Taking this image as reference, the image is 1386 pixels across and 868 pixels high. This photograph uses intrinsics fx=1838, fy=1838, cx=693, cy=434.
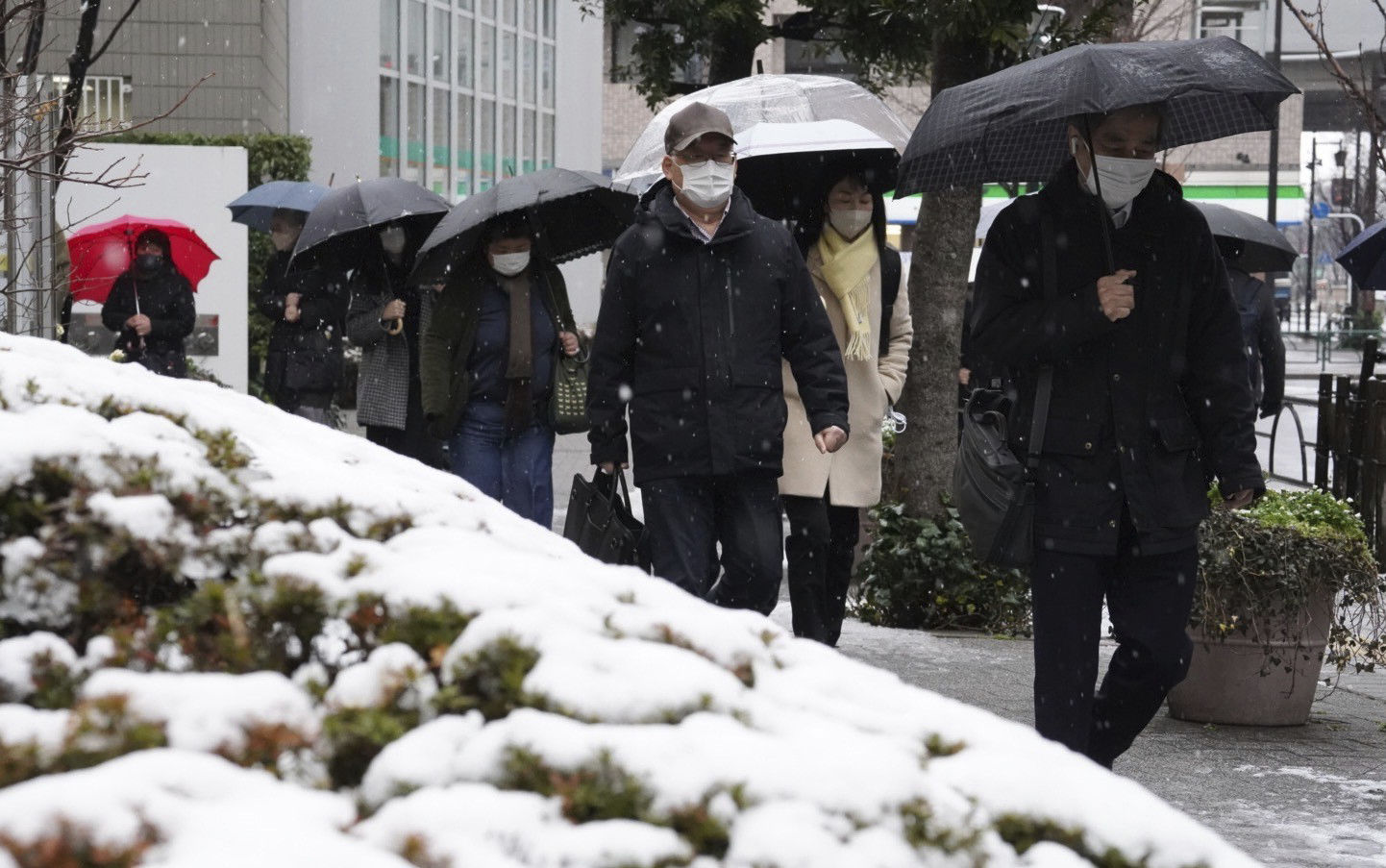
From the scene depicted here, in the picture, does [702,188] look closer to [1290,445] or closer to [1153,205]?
[1153,205]

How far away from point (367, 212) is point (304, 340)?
5.73ft

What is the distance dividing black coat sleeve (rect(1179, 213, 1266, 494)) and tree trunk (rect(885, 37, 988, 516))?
13.6 ft

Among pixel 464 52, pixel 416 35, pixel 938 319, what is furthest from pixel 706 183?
pixel 464 52

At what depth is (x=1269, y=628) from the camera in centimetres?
644

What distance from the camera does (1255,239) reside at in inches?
394

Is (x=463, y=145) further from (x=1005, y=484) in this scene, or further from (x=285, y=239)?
(x=1005, y=484)

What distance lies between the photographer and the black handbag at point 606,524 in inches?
237

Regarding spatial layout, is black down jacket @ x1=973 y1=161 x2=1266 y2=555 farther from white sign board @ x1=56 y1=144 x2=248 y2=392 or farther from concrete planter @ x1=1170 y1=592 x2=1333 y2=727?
white sign board @ x1=56 y1=144 x2=248 y2=392

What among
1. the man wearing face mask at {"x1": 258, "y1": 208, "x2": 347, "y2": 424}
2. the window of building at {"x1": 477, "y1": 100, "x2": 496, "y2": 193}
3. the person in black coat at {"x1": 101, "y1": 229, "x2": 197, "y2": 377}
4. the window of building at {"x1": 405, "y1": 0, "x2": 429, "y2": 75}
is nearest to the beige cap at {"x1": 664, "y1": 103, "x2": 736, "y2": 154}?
the man wearing face mask at {"x1": 258, "y1": 208, "x2": 347, "y2": 424}

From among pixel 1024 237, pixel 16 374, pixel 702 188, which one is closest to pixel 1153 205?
pixel 1024 237

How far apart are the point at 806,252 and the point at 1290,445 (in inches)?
585

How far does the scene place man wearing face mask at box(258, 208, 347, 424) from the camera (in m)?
10.1

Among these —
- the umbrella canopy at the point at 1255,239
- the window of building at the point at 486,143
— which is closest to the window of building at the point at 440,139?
the window of building at the point at 486,143

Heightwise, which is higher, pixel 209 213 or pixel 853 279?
pixel 209 213
